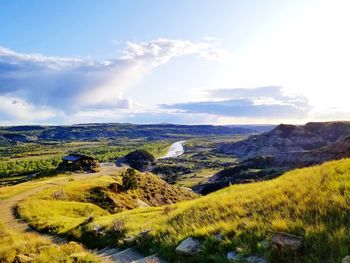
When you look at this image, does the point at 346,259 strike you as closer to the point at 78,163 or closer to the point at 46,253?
the point at 46,253

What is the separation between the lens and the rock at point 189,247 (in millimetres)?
12461

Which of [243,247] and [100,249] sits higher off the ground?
[243,247]

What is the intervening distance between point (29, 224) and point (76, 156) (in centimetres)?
6839

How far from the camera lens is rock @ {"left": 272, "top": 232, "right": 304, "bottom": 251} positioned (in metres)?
10.2

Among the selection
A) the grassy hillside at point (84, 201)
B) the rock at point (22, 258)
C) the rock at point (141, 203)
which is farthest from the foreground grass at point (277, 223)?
the rock at point (141, 203)

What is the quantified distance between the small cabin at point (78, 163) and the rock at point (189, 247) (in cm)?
8446

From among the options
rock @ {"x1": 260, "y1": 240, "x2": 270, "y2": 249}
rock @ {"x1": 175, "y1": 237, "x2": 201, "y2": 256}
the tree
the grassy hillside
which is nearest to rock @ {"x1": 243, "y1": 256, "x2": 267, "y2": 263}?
rock @ {"x1": 260, "y1": 240, "x2": 270, "y2": 249}

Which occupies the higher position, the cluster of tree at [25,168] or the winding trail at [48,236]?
the winding trail at [48,236]

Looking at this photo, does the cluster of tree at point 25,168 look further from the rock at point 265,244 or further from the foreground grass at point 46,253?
the rock at point 265,244

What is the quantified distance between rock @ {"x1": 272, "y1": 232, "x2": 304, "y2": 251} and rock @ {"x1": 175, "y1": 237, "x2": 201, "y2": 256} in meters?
2.81

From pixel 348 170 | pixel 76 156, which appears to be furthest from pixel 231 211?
pixel 76 156

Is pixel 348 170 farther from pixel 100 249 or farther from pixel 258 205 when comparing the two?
pixel 100 249

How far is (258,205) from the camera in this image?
1566 cm

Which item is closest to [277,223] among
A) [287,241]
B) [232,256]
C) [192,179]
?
[287,241]
